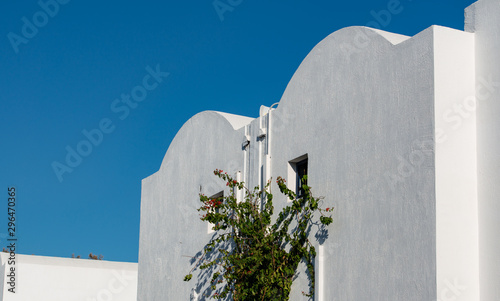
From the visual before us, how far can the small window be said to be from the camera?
12.4 metres

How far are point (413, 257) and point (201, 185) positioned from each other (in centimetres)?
745

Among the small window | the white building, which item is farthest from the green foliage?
the white building

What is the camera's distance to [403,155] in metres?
9.60

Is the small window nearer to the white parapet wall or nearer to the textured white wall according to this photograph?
the textured white wall

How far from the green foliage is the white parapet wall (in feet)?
42.1

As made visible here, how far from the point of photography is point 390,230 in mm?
9680

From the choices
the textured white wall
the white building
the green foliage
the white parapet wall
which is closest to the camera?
the textured white wall

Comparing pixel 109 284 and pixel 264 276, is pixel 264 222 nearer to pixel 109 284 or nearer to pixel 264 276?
pixel 264 276

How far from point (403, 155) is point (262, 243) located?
3493mm

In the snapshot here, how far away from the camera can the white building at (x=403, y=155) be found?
8.93 metres

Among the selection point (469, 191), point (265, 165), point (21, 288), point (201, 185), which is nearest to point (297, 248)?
point (265, 165)

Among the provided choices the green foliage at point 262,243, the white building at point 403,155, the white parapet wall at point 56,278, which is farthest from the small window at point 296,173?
the white parapet wall at point 56,278

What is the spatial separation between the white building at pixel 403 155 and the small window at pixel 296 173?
52mm

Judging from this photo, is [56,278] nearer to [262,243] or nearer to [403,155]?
[262,243]
